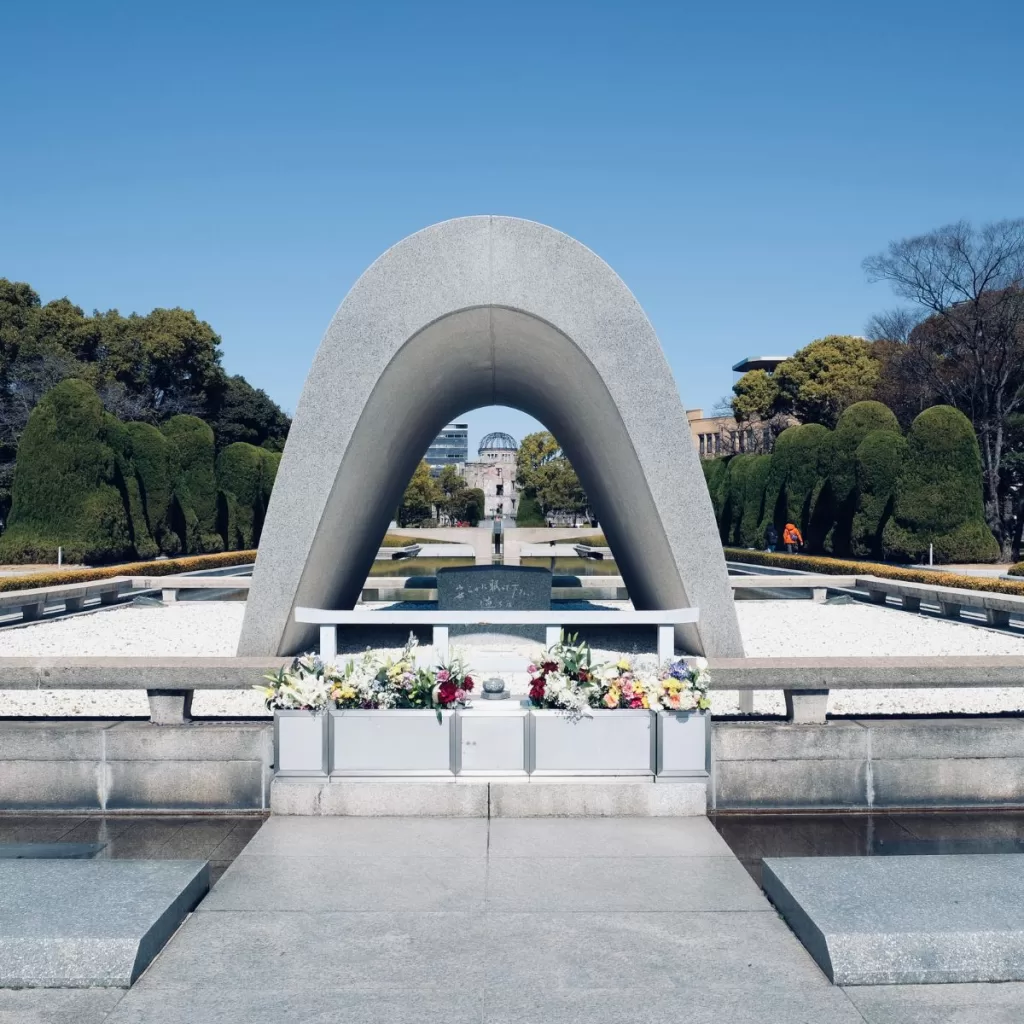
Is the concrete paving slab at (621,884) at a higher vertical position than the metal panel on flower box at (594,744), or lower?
lower

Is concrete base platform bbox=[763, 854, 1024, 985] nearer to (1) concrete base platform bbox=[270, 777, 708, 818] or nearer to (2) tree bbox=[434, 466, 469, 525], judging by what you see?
(1) concrete base platform bbox=[270, 777, 708, 818]

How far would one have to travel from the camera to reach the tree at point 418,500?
6881 cm

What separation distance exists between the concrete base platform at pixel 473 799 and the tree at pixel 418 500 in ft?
194

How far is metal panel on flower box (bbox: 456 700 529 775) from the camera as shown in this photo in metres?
6.16

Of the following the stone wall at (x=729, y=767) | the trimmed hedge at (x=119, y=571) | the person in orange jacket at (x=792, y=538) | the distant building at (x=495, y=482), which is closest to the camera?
the stone wall at (x=729, y=767)

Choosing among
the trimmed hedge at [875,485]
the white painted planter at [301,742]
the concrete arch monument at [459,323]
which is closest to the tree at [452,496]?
the trimmed hedge at [875,485]

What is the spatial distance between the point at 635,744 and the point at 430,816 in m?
1.40

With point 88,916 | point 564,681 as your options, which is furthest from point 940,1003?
point 88,916

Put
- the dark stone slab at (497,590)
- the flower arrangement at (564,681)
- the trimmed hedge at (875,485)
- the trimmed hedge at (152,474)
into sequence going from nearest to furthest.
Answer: the flower arrangement at (564,681)
the dark stone slab at (497,590)
the trimmed hedge at (875,485)
the trimmed hedge at (152,474)

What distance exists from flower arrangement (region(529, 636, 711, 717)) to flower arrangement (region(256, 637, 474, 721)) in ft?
1.78

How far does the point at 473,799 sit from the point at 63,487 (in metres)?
24.1

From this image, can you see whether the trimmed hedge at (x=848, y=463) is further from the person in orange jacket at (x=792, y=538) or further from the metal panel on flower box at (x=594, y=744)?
the metal panel on flower box at (x=594, y=744)

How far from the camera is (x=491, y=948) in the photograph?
4160mm

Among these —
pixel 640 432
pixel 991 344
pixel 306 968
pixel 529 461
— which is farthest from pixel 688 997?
pixel 529 461
